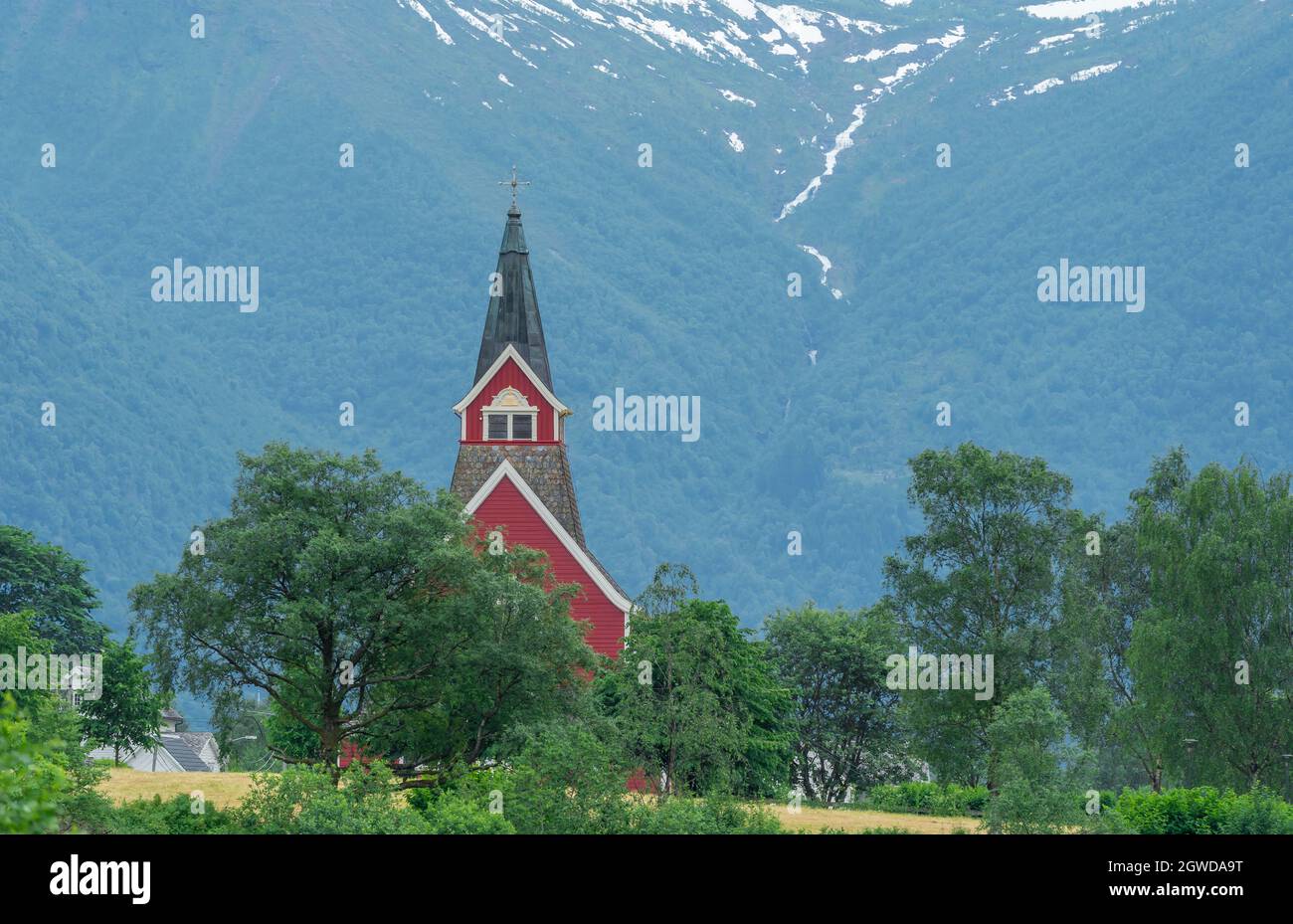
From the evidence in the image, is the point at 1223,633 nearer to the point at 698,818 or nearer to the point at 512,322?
the point at 698,818

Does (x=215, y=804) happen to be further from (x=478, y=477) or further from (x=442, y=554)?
(x=478, y=477)

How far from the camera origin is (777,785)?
63.6 m

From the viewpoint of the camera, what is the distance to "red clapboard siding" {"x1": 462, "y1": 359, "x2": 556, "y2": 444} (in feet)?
295

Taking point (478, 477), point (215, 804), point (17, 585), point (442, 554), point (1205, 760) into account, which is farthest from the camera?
point (17, 585)

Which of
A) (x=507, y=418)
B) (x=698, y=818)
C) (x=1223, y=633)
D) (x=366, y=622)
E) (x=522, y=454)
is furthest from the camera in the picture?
(x=507, y=418)

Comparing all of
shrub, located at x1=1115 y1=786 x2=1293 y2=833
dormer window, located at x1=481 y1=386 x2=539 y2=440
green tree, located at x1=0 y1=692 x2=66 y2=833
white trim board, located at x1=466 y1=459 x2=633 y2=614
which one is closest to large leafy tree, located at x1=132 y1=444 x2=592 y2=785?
shrub, located at x1=1115 y1=786 x2=1293 y2=833

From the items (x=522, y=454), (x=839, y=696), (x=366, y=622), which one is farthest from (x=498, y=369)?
(x=366, y=622)

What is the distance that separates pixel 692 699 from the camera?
49.9 m

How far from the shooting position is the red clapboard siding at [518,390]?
90.1 m

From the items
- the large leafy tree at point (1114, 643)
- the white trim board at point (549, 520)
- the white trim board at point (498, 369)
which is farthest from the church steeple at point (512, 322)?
the large leafy tree at point (1114, 643)

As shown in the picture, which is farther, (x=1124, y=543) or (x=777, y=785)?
(x=1124, y=543)

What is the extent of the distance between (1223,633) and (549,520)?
2985 centimetres

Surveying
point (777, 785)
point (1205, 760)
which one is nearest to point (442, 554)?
point (777, 785)
